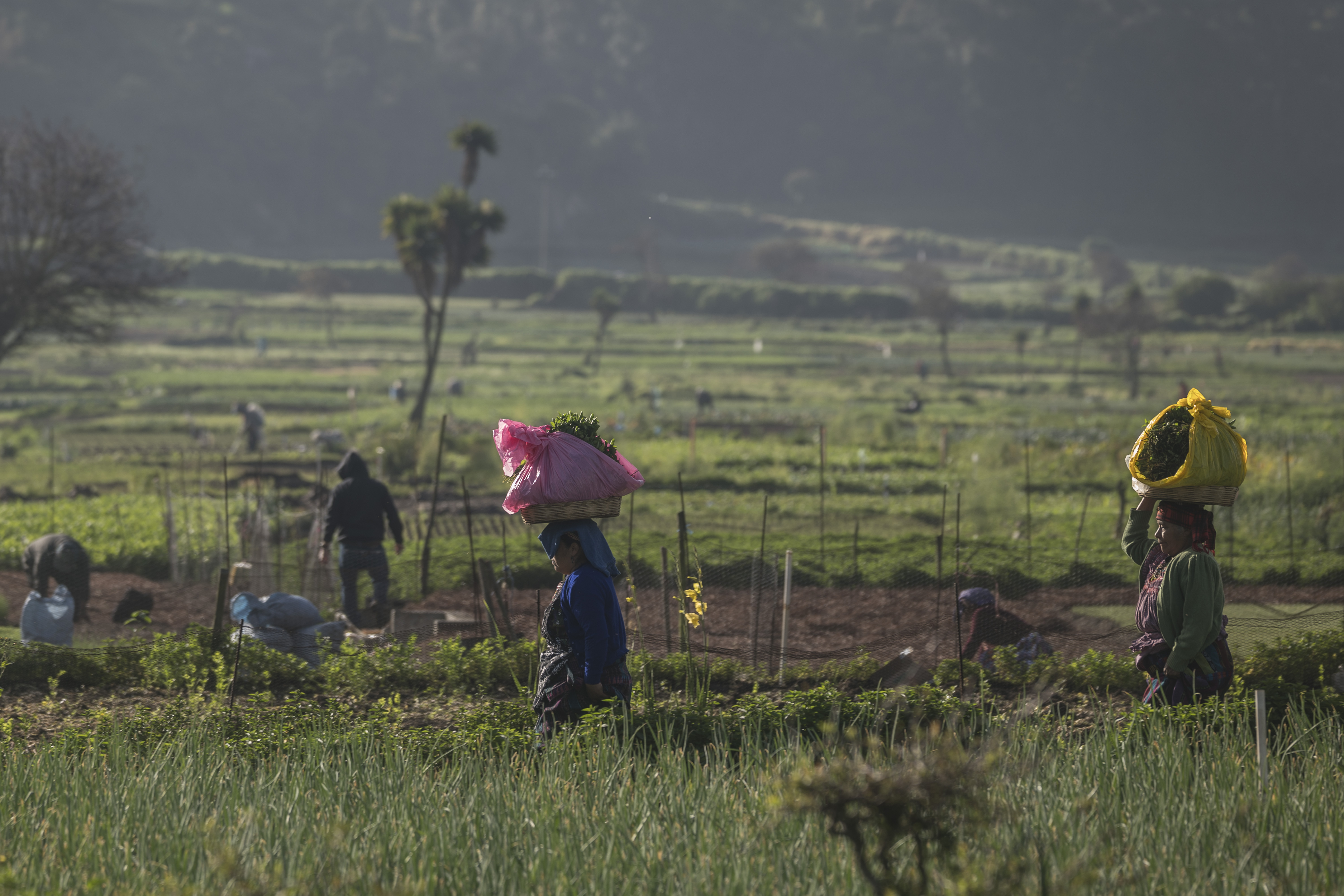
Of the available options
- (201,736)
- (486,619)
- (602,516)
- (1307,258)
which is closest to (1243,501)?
(486,619)

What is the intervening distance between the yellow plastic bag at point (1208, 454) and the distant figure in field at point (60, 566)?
307 inches

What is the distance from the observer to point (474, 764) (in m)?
4.55

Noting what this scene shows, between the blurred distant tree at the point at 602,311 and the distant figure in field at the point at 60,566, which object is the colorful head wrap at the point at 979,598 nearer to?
the distant figure in field at the point at 60,566

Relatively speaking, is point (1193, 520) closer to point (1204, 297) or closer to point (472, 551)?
point (472, 551)

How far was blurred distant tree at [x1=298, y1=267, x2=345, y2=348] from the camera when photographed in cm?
7638

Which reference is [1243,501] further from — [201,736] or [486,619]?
[201,736]

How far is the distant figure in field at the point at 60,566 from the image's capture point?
911cm

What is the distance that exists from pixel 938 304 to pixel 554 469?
184 ft

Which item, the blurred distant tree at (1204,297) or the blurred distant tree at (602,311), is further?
the blurred distant tree at (1204,297)

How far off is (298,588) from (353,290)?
91244mm

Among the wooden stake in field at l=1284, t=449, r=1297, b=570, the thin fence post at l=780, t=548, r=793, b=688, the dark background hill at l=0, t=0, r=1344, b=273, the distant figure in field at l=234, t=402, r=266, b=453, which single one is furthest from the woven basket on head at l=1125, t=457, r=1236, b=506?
the dark background hill at l=0, t=0, r=1344, b=273

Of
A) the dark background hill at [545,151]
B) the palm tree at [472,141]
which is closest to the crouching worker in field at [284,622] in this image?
the palm tree at [472,141]

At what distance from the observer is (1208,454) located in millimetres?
4848

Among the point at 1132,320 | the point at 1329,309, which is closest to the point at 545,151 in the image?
the point at 1329,309
